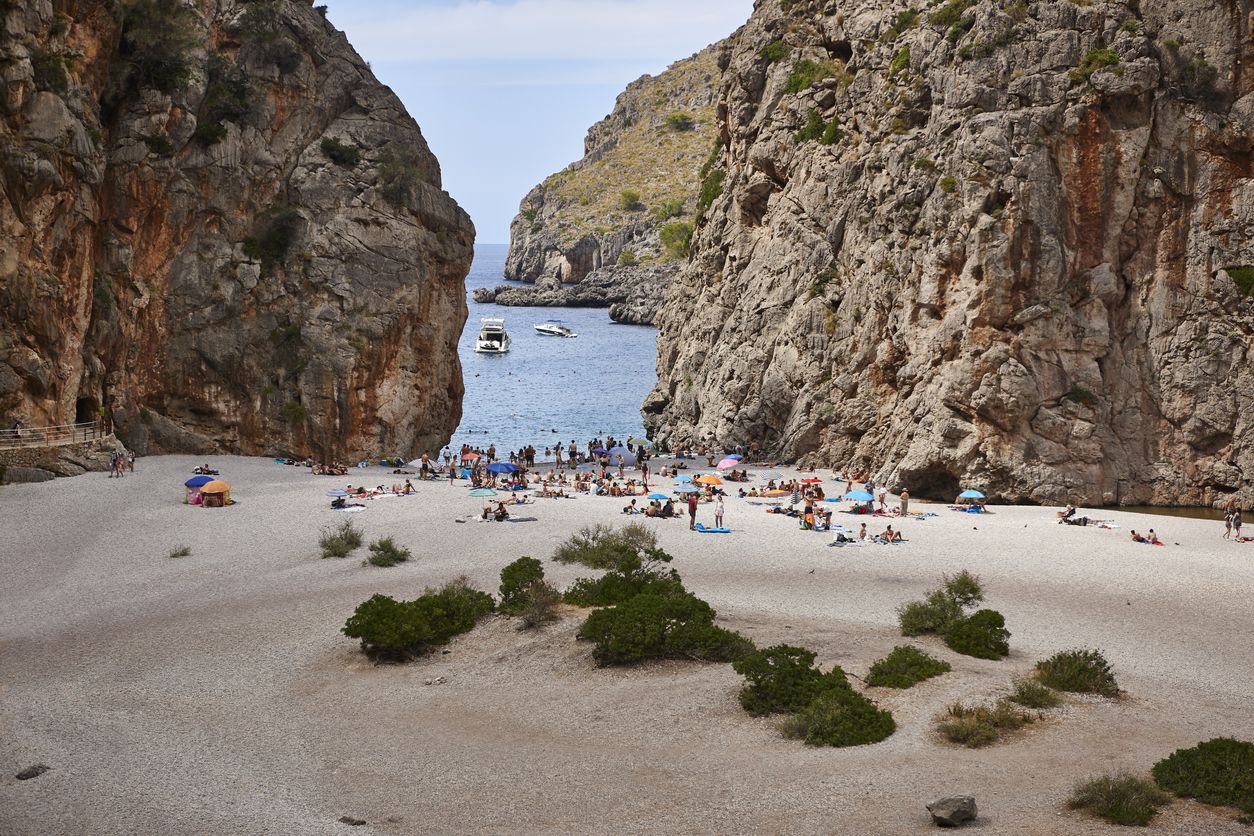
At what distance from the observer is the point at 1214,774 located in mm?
13312

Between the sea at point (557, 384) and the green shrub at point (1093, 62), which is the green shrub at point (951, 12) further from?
the sea at point (557, 384)

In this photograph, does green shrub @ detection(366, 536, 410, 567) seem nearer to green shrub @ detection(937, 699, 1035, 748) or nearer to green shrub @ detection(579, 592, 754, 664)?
green shrub @ detection(579, 592, 754, 664)

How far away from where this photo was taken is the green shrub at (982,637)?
20.8 m

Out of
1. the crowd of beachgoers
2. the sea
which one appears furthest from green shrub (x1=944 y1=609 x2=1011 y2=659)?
the sea

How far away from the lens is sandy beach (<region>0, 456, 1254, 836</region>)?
45.8 feet

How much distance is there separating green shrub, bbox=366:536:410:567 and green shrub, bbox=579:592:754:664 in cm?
947

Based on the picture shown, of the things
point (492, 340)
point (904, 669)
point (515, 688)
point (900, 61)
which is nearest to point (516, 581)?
point (515, 688)

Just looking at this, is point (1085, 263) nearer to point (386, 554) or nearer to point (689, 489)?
point (689, 489)

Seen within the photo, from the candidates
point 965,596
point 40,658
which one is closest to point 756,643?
point 965,596

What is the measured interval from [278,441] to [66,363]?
11124mm

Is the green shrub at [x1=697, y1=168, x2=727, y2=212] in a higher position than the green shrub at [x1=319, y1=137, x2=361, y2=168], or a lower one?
higher

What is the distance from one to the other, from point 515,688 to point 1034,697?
356 inches

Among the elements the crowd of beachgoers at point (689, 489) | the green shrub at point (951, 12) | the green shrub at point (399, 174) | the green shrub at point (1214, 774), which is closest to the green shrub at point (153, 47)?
the green shrub at point (399, 174)

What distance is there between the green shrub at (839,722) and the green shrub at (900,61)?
4145cm
